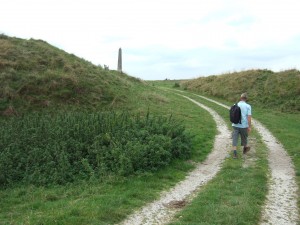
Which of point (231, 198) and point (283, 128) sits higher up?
point (283, 128)

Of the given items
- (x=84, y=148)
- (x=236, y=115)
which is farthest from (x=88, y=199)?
(x=236, y=115)

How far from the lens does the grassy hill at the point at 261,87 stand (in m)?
30.4

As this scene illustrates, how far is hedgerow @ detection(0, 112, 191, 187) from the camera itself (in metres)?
11.4

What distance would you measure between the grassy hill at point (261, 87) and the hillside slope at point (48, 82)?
479 inches

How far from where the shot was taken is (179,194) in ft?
31.0

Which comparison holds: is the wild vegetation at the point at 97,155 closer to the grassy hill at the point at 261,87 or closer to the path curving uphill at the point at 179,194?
the path curving uphill at the point at 179,194

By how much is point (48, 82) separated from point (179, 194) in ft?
51.5

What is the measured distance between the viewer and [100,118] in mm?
14898

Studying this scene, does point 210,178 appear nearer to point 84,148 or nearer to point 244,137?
point 244,137

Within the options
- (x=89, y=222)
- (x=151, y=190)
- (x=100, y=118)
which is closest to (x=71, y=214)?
(x=89, y=222)

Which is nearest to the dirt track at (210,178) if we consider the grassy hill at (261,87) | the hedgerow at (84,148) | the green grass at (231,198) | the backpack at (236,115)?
the green grass at (231,198)

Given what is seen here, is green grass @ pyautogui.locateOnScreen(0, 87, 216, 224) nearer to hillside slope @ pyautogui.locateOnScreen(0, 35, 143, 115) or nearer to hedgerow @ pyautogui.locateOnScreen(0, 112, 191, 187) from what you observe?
hedgerow @ pyautogui.locateOnScreen(0, 112, 191, 187)

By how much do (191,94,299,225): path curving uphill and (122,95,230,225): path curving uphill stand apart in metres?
1.78

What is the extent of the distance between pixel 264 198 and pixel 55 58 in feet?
68.5
